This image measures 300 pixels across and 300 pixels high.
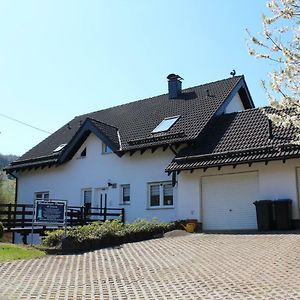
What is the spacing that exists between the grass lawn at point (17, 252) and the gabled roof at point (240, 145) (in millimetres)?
7516

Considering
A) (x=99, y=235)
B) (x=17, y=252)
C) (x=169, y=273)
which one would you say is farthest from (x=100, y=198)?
(x=169, y=273)

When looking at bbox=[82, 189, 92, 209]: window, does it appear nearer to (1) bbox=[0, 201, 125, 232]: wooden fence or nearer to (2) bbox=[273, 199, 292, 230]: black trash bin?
(1) bbox=[0, 201, 125, 232]: wooden fence

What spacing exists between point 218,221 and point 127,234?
4.99m

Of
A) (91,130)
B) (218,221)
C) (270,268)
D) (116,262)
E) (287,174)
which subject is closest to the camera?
(270,268)

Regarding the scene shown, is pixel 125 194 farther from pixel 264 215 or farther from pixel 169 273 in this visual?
pixel 169 273

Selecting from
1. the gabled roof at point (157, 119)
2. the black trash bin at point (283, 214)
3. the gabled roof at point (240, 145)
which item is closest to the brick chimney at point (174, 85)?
the gabled roof at point (157, 119)

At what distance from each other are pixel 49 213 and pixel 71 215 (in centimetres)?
458

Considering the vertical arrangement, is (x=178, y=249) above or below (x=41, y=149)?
below

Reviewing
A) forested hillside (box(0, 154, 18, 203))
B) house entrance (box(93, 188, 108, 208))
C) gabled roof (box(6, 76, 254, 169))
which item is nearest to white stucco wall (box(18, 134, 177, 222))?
house entrance (box(93, 188, 108, 208))

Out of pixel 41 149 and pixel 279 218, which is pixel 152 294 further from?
pixel 41 149

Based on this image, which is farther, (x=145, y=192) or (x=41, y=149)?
(x=41, y=149)

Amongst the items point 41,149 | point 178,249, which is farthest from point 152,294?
point 41,149

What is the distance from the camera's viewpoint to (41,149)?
30250 mm

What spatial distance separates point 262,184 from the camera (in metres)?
18.6
